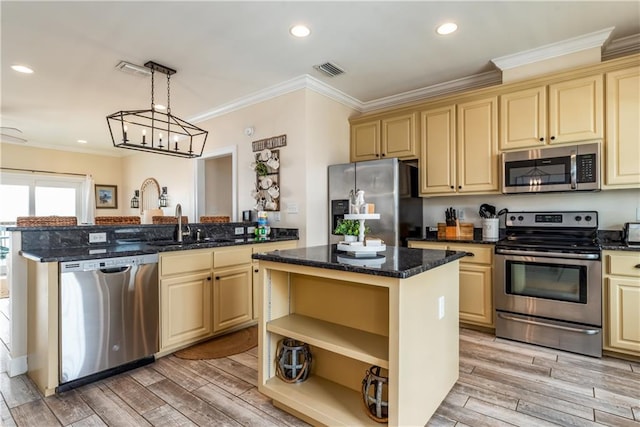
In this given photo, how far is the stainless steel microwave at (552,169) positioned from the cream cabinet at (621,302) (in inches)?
26.2

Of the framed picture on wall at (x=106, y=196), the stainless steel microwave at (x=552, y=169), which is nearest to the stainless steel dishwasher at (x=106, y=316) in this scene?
the stainless steel microwave at (x=552, y=169)

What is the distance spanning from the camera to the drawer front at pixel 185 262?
8.60 ft

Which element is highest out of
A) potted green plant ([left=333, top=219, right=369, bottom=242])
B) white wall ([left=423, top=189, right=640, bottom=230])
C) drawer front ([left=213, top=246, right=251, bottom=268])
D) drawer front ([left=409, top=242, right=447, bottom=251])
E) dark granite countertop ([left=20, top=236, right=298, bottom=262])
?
white wall ([left=423, top=189, right=640, bottom=230])

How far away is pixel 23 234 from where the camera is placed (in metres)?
2.42

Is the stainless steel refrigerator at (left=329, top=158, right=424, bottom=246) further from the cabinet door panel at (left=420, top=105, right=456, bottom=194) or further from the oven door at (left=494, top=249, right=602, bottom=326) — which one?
the oven door at (left=494, top=249, right=602, bottom=326)

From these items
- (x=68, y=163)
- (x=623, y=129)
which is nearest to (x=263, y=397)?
(x=623, y=129)

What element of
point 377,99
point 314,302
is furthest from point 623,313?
point 377,99

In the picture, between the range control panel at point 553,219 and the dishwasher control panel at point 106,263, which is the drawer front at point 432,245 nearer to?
the range control panel at point 553,219

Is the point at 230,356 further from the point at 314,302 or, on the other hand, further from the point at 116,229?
the point at 116,229

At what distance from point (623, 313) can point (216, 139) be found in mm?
4830

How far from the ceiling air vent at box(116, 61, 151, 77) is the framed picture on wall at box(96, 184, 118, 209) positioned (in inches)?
220

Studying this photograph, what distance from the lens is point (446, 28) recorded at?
2.69m

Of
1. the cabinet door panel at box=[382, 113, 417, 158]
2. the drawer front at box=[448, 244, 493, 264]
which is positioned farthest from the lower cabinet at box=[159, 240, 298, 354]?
the drawer front at box=[448, 244, 493, 264]

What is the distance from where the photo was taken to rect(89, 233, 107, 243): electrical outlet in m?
2.74
